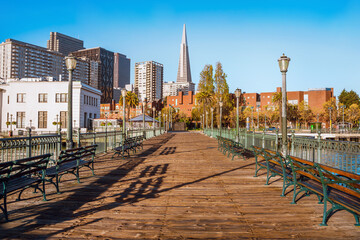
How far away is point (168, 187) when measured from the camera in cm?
691

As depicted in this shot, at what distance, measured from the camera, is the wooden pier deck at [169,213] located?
3914 millimetres

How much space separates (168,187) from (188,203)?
1.54 meters

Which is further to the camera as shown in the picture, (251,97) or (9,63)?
(9,63)

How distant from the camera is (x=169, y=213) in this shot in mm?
4832

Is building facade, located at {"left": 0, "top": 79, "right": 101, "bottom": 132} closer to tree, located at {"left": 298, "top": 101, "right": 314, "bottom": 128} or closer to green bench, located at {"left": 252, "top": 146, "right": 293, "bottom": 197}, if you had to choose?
green bench, located at {"left": 252, "top": 146, "right": 293, "bottom": 197}

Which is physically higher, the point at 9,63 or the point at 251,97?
the point at 9,63

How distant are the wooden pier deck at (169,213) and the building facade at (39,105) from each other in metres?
46.7

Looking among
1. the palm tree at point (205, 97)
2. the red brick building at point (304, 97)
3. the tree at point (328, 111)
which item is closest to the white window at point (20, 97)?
the palm tree at point (205, 97)

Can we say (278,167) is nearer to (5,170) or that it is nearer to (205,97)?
(5,170)

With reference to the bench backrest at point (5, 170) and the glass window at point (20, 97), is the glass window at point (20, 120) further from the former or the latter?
the bench backrest at point (5, 170)

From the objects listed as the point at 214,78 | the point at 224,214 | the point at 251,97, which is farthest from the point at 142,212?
the point at 251,97

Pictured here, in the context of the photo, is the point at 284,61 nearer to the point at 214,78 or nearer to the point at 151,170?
the point at 151,170

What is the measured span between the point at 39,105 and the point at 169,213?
5341cm

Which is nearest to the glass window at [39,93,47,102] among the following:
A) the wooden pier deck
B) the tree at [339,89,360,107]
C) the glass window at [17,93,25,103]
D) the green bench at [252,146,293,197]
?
the glass window at [17,93,25,103]
